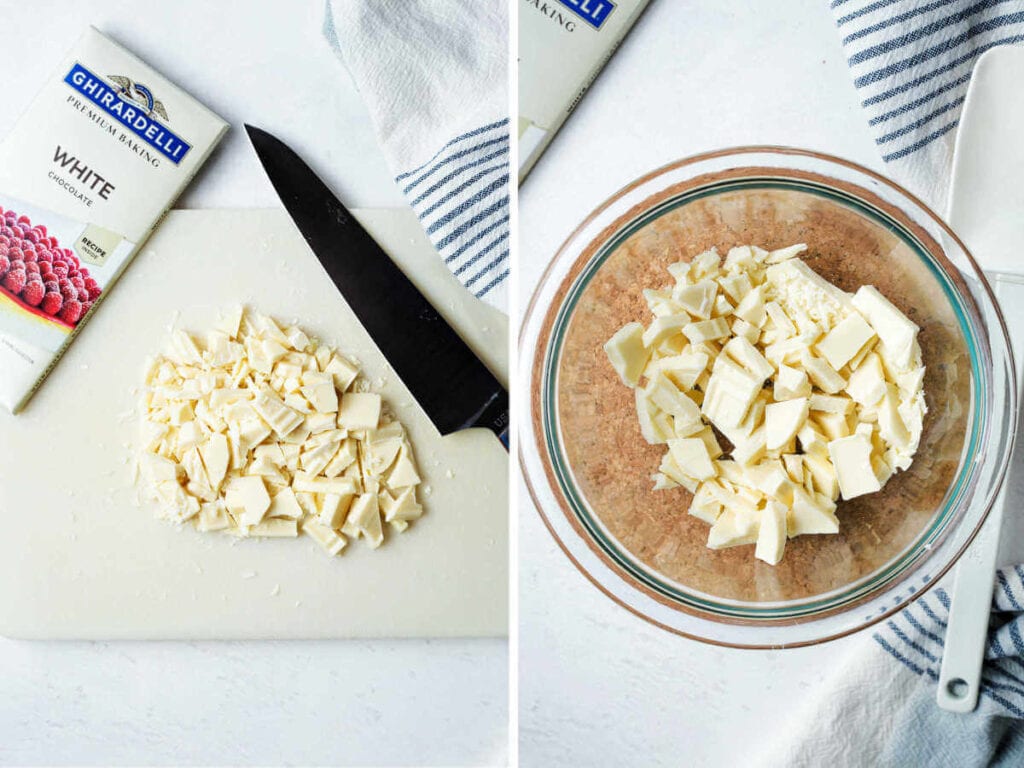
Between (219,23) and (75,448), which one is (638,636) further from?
(219,23)

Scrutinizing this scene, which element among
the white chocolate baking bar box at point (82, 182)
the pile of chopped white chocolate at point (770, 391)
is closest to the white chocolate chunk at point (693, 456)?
the pile of chopped white chocolate at point (770, 391)

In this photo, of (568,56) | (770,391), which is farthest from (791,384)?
(568,56)

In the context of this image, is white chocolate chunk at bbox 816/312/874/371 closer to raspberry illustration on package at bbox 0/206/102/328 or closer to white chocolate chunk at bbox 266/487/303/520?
white chocolate chunk at bbox 266/487/303/520

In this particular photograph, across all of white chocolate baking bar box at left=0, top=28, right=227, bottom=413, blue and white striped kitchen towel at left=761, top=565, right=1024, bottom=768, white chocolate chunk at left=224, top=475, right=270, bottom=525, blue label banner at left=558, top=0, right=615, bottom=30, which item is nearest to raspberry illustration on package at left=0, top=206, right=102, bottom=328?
white chocolate baking bar box at left=0, top=28, right=227, bottom=413

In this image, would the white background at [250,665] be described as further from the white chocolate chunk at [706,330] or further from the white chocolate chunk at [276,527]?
the white chocolate chunk at [706,330]

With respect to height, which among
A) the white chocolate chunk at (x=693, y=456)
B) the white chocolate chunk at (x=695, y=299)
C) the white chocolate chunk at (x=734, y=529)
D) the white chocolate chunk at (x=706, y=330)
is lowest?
the white chocolate chunk at (x=734, y=529)

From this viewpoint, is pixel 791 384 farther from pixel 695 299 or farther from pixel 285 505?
pixel 285 505
